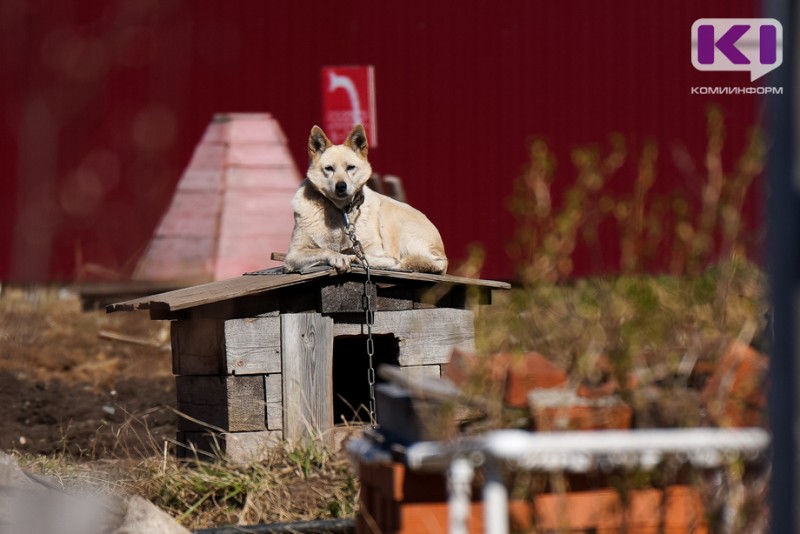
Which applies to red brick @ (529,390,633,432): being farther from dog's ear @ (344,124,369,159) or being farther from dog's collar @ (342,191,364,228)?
dog's ear @ (344,124,369,159)

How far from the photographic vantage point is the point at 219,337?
6.42 m

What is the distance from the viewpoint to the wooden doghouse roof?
6266mm

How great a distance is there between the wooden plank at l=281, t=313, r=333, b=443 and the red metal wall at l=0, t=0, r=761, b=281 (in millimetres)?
6877

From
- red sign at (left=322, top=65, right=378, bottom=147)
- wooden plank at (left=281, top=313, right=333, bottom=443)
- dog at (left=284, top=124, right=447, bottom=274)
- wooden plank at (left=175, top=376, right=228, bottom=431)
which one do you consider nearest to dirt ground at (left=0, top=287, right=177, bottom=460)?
wooden plank at (left=175, top=376, right=228, bottom=431)

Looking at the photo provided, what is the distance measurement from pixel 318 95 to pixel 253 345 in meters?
7.14

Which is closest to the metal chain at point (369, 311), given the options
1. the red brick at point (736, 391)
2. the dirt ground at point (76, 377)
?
the dirt ground at point (76, 377)

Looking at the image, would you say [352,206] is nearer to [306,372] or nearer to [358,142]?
[358,142]

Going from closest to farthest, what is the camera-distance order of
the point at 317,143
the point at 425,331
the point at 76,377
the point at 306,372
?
the point at 306,372
the point at 425,331
the point at 317,143
the point at 76,377

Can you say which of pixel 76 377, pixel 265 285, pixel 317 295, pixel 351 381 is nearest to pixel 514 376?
pixel 265 285

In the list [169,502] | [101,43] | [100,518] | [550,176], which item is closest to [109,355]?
[101,43]

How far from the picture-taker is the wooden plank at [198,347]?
648 centimetres

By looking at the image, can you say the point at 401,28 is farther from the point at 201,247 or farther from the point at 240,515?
Answer: the point at 240,515

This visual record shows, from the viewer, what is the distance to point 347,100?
43.2 feet

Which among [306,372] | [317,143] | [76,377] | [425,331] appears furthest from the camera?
[76,377]
